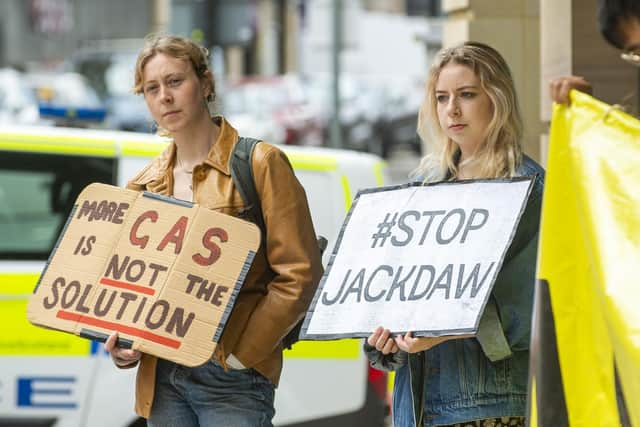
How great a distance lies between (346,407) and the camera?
6535 mm

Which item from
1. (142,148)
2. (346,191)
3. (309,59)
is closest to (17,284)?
(142,148)

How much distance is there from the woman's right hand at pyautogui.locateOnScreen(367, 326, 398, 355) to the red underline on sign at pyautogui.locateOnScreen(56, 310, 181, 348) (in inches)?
24.7

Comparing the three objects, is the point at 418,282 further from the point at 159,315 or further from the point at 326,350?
the point at 326,350

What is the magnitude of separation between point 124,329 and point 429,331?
0.95 metres

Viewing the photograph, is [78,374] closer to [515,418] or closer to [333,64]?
[515,418]

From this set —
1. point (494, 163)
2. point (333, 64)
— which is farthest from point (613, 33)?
point (333, 64)

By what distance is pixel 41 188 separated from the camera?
21.9ft

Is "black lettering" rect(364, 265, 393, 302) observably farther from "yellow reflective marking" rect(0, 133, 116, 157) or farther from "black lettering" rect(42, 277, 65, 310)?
"yellow reflective marking" rect(0, 133, 116, 157)

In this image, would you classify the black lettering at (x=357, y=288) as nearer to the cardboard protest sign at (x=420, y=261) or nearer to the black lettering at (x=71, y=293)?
the cardboard protest sign at (x=420, y=261)

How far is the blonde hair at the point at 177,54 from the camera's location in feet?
14.3

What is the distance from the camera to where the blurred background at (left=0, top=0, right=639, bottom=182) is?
7375 mm

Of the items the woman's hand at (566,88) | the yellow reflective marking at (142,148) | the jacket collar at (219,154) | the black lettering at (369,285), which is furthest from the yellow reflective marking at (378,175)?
the woman's hand at (566,88)

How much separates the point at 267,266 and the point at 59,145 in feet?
8.37

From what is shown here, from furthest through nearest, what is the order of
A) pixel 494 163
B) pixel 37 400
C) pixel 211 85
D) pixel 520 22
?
pixel 520 22 → pixel 37 400 → pixel 211 85 → pixel 494 163
